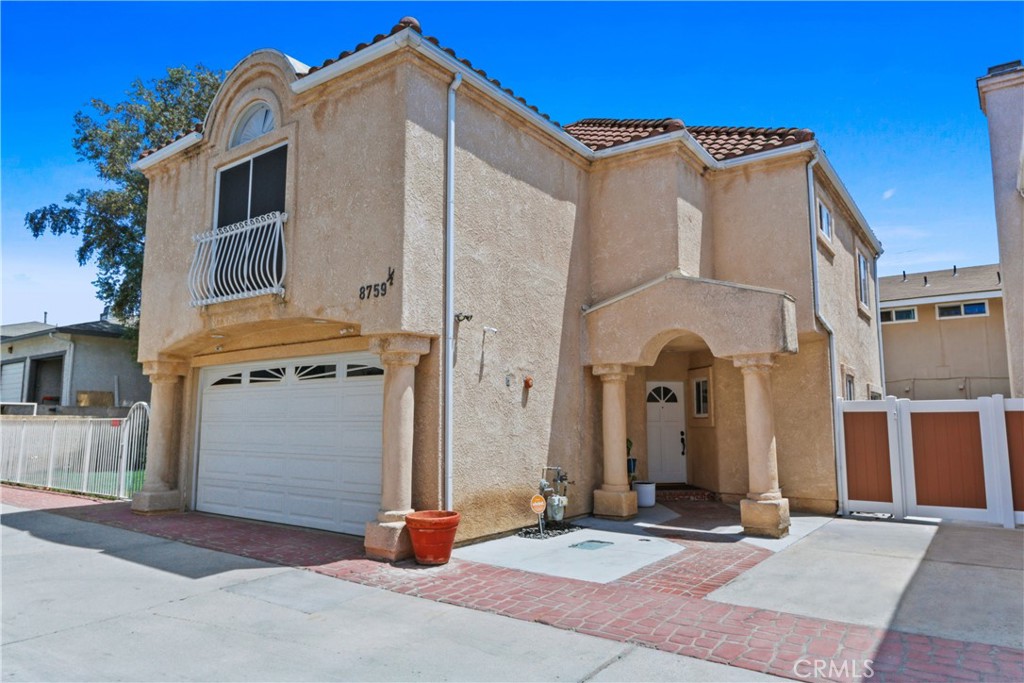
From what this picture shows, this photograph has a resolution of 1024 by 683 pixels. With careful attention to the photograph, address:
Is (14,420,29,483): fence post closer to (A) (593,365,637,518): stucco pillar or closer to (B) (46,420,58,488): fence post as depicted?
(B) (46,420,58,488): fence post

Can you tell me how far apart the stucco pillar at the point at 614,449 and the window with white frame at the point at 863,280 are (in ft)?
25.3

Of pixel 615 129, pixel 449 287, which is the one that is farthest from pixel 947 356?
pixel 449 287

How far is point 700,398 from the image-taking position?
46.0ft

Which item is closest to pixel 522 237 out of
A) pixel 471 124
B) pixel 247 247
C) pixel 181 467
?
pixel 471 124

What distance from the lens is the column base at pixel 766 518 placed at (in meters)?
9.18

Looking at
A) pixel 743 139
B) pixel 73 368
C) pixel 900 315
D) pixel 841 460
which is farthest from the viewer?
pixel 73 368

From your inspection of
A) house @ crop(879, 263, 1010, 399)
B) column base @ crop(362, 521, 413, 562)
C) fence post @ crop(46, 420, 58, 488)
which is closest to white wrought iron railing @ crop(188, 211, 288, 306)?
column base @ crop(362, 521, 413, 562)

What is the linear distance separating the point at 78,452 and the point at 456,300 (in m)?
12.0

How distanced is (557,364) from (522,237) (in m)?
2.19

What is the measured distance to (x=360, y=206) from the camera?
876 cm

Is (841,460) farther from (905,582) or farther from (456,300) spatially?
(456,300)

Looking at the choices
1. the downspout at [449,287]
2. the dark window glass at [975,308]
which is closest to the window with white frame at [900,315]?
the dark window glass at [975,308]

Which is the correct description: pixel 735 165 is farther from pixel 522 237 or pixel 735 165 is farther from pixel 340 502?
pixel 340 502

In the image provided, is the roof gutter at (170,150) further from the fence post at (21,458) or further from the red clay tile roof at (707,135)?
the fence post at (21,458)
